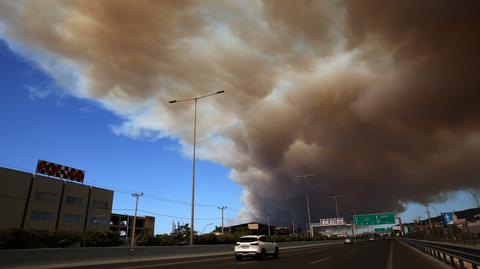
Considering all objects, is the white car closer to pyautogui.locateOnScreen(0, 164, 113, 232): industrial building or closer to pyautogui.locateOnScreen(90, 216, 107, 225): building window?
pyautogui.locateOnScreen(0, 164, 113, 232): industrial building

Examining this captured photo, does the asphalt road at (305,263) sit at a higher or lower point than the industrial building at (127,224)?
lower

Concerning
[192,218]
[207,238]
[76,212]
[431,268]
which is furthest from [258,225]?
[431,268]

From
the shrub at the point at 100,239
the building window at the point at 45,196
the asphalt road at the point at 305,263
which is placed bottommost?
the asphalt road at the point at 305,263

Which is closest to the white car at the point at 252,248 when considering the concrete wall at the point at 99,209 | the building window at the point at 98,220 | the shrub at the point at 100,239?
the shrub at the point at 100,239

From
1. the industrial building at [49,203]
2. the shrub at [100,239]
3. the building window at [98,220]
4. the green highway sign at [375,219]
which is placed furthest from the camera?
the green highway sign at [375,219]

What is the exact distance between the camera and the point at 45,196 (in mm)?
72125

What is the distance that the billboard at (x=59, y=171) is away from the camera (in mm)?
72375

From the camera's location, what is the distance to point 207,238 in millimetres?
36750

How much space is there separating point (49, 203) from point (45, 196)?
5.87 ft

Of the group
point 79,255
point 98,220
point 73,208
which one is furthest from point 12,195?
point 79,255

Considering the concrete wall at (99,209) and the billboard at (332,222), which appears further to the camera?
the billboard at (332,222)

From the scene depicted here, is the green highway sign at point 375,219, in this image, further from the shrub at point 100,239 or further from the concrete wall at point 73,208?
the shrub at point 100,239

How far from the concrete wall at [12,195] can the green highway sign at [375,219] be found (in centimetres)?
7861

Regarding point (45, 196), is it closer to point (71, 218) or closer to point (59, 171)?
point (59, 171)
